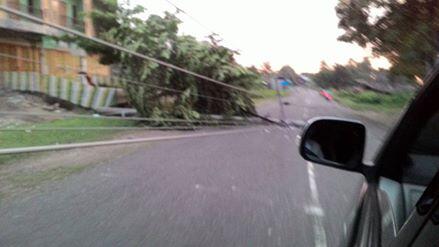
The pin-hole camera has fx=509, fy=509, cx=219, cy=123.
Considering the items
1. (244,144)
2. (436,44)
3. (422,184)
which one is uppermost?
(436,44)

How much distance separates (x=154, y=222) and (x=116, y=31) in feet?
34.0

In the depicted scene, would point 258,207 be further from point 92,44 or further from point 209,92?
point 209,92

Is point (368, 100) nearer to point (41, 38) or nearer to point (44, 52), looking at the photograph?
point (44, 52)

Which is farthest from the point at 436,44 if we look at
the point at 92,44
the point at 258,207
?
the point at 258,207

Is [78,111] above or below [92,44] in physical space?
below

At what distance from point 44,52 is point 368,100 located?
33.9 meters

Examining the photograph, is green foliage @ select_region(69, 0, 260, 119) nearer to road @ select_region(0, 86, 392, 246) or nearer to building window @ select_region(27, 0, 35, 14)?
road @ select_region(0, 86, 392, 246)

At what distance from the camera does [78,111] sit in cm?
1024

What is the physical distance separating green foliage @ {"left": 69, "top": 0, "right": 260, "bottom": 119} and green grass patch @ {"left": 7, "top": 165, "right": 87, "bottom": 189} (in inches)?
A: 202

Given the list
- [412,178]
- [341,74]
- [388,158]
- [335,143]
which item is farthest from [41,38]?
[341,74]

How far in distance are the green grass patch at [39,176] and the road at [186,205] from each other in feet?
0.81

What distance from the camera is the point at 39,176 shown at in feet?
25.8

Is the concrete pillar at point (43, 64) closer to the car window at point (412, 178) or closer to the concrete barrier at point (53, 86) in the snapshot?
the concrete barrier at point (53, 86)

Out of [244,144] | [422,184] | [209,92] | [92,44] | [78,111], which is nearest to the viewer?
[422,184]
